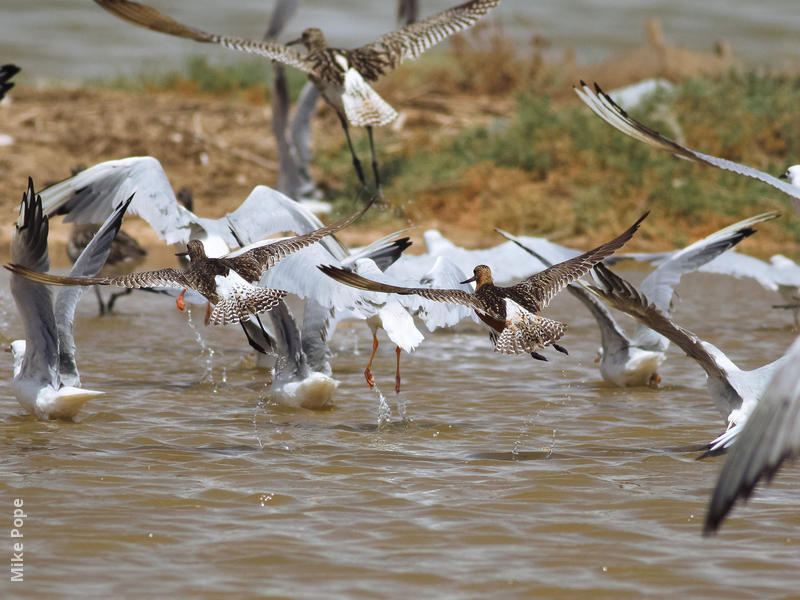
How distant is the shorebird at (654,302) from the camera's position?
245 inches

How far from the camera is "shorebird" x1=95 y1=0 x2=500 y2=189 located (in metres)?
7.40

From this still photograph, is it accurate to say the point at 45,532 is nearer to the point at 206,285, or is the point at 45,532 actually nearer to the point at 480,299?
the point at 206,285

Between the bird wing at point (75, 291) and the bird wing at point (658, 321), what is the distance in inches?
85.6

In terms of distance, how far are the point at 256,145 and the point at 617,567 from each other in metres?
11.7

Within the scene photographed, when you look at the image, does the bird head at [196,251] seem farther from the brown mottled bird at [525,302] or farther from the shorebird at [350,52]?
the shorebird at [350,52]

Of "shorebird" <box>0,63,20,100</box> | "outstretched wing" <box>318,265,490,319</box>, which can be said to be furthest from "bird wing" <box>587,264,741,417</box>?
"shorebird" <box>0,63,20,100</box>

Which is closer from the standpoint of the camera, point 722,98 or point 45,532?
point 45,532

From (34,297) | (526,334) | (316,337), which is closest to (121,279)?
(34,297)

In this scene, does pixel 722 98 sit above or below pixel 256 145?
above

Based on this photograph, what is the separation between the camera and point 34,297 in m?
5.30

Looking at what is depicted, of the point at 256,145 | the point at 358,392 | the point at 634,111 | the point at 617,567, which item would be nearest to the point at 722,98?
the point at 634,111

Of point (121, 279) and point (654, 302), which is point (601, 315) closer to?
point (654, 302)

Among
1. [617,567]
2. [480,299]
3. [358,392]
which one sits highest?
[480,299]

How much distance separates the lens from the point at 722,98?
14.2 meters
